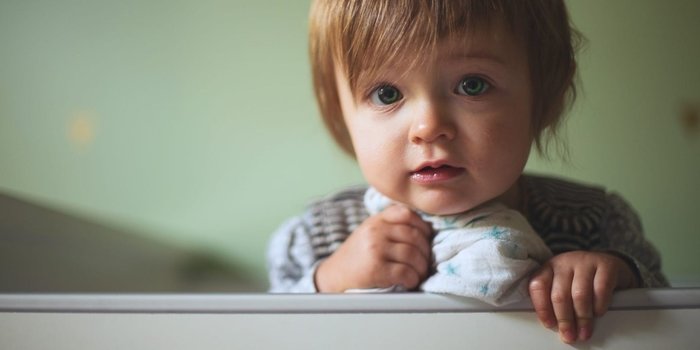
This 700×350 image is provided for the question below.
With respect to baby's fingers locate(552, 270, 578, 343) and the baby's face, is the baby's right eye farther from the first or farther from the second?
baby's fingers locate(552, 270, 578, 343)

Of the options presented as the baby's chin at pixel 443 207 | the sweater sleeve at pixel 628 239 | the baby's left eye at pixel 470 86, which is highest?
the baby's left eye at pixel 470 86

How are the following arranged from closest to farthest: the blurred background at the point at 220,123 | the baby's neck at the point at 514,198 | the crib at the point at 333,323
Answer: the crib at the point at 333,323
the baby's neck at the point at 514,198
the blurred background at the point at 220,123

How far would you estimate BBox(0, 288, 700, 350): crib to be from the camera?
352 millimetres

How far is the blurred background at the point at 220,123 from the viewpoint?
40.7 inches

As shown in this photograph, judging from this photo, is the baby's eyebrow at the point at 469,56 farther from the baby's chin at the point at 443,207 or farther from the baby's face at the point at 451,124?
the baby's chin at the point at 443,207

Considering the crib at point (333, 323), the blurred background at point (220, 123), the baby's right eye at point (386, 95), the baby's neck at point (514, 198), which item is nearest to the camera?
the crib at point (333, 323)

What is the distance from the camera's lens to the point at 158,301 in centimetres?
38

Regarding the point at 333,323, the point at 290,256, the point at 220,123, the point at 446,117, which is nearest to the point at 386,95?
the point at 446,117

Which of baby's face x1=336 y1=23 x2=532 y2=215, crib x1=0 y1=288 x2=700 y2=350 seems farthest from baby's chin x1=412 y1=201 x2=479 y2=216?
crib x1=0 y1=288 x2=700 y2=350

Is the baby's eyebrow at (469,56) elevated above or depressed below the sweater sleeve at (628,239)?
above

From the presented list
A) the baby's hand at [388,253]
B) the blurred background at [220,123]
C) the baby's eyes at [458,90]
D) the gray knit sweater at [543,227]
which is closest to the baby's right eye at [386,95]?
the baby's eyes at [458,90]

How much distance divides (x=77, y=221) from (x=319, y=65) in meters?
0.51

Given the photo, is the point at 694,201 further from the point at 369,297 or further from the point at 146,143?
the point at 146,143

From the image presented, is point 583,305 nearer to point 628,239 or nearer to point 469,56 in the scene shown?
point 469,56
